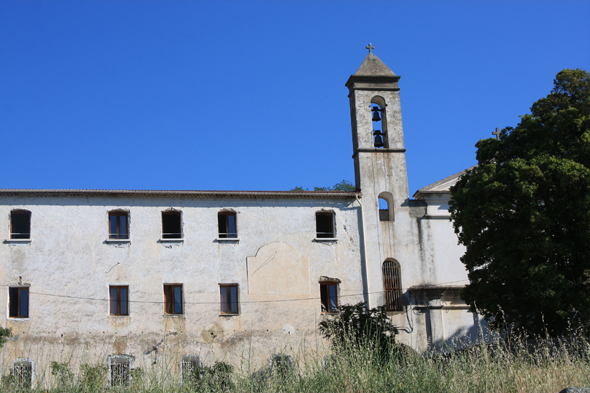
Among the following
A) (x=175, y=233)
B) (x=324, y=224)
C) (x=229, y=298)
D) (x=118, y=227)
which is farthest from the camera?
(x=324, y=224)

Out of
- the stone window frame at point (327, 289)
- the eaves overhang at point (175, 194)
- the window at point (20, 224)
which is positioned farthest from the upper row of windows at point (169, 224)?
the stone window frame at point (327, 289)

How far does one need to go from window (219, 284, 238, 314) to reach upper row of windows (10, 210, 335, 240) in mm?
2025

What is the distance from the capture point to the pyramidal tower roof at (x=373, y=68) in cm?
2844

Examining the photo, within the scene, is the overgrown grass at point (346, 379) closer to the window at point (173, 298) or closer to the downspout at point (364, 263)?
the window at point (173, 298)

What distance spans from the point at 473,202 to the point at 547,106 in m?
4.02

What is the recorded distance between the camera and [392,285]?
2598 centimetres

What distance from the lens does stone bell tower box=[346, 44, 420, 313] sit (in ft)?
85.0

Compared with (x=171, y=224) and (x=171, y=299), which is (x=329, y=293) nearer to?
(x=171, y=299)

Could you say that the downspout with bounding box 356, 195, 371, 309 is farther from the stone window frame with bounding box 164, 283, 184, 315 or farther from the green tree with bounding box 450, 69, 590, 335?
the stone window frame with bounding box 164, 283, 184, 315

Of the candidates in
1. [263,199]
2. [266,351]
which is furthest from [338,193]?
[266,351]

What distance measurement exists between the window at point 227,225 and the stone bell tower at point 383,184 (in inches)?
212

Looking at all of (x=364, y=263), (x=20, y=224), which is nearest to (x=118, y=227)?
(x=20, y=224)

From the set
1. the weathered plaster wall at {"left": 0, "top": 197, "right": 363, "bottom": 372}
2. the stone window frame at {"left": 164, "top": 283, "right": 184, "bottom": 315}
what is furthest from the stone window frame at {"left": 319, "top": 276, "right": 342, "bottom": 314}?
the stone window frame at {"left": 164, "top": 283, "right": 184, "bottom": 315}

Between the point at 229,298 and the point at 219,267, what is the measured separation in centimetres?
127
